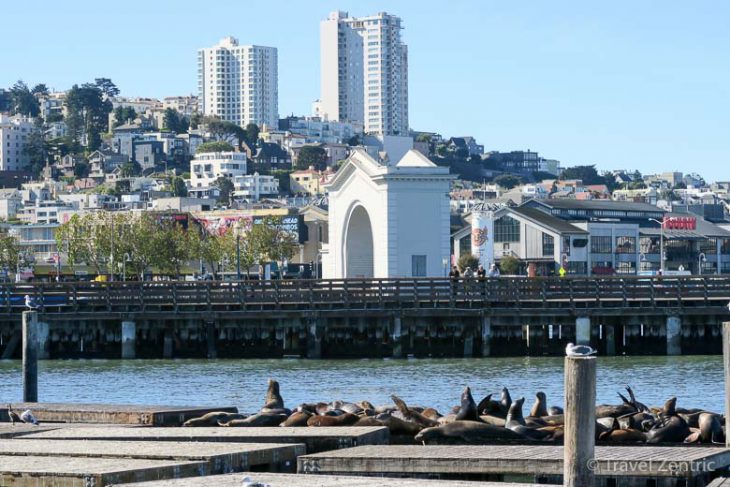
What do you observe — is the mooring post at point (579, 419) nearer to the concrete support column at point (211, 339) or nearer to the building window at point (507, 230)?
the concrete support column at point (211, 339)

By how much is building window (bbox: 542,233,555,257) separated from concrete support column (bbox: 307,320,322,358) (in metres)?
80.7

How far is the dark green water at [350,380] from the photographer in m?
34.5

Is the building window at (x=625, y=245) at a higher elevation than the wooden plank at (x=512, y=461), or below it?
higher

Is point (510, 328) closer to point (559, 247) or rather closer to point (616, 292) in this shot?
point (616, 292)

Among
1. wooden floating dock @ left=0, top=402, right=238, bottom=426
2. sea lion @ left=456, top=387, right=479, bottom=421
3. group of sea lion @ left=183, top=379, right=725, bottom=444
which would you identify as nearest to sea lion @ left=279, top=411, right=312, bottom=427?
group of sea lion @ left=183, top=379, right=725, bottom=444

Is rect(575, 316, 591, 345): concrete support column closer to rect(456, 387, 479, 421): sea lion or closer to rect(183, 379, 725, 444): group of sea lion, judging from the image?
rect(183, 379, 725, 444): group of sea lion

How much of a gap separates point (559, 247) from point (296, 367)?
83315mm

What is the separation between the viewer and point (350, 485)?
15922 millimetres

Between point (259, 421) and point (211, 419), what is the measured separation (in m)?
0.69

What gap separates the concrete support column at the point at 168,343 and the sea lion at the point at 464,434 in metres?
28.9

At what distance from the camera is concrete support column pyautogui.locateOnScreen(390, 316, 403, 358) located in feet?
156

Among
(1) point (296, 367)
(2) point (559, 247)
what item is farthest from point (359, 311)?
(2) point (559, 247)

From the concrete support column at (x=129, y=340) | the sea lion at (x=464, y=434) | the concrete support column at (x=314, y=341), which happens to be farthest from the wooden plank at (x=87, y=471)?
the concrete support column at (x=129, y=340)

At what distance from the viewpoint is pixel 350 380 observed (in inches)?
1555
